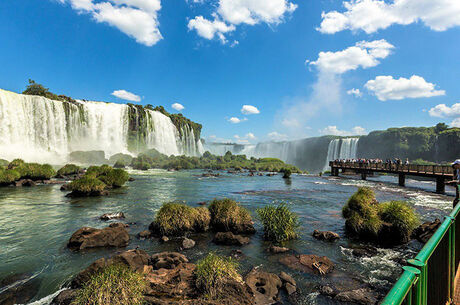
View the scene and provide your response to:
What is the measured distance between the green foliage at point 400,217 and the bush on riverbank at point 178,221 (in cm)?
1064

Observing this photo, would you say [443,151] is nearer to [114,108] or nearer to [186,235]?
[186,235]

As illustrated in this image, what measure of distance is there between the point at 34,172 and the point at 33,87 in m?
69.7

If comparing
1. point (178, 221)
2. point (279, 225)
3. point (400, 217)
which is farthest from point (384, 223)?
point (178, 221)

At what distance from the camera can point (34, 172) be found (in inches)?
1352

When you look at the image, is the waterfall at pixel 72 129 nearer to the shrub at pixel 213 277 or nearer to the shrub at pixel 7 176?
the shrub at pixel 7 176

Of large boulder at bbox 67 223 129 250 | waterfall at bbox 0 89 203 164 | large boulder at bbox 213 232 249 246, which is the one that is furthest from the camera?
waterfall at bbox 0 89 203 164

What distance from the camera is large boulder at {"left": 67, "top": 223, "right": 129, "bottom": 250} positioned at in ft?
38.0

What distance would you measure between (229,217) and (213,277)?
6886 millimetres

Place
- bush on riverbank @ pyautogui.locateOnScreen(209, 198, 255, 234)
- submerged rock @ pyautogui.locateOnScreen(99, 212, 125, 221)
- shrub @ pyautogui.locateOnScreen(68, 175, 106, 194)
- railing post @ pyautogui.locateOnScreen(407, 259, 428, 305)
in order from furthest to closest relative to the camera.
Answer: shrub @ pyautogui.locateOnScreen(68, 175, 106, 194), submerged rock @ pyautogui.locateOnScreen(99, 212, 125, 221), bush on riverbank @ pyautogui.locateOnScreen(209, 198, 255, 234), railing post @ pyautogui.locateOnScreen(407, 259, 428, 305)

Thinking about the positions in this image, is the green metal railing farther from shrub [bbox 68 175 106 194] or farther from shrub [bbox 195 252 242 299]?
shrub [bbox 68 175 106 194]

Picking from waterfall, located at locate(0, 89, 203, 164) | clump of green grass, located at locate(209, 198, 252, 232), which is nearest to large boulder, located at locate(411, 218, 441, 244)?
clump of green grass, located at locate(209, 198, 252, 232)

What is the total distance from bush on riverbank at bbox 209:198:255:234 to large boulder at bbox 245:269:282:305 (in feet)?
17.1

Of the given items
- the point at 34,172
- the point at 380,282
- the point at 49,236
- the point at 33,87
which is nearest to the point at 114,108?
the point at 33,87

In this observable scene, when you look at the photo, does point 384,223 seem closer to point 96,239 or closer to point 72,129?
point 96,239
